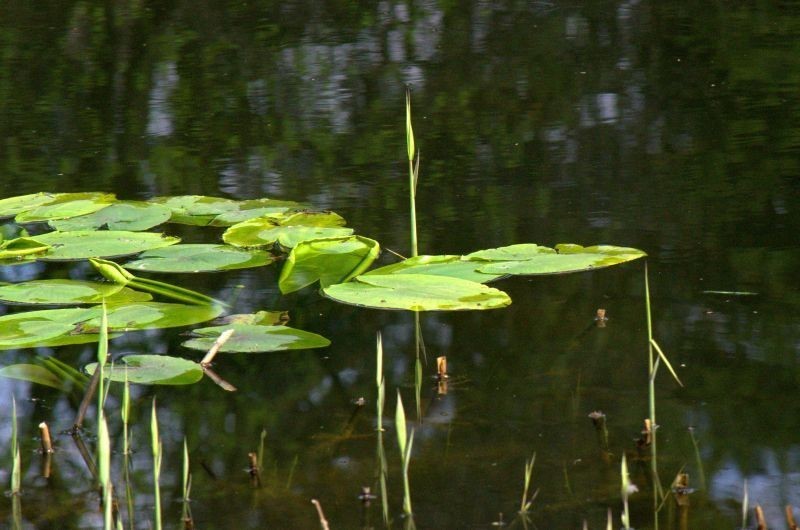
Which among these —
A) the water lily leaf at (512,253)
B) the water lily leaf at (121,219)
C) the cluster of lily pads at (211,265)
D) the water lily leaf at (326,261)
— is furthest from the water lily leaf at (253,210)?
the water lily leaf at (512,253)

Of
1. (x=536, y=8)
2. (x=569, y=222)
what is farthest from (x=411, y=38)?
(x=569, y=222)

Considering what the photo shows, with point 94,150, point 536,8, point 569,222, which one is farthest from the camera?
point 536,8

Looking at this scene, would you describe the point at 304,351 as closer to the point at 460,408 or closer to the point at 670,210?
the point at 460,408

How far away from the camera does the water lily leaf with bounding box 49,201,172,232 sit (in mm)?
2838

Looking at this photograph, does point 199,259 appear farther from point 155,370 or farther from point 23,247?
point 155,370

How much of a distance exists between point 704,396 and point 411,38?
10.6ft

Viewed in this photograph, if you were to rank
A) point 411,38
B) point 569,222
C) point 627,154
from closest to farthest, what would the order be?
point 569,222 < point 627,154 < point 411,38

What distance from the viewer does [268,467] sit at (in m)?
1.71

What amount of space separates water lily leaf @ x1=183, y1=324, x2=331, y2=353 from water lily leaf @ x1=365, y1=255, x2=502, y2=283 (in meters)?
0.30

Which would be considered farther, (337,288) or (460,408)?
(337,288)

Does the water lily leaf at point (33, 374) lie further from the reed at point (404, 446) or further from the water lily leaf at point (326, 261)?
the reed at point (404, 446)

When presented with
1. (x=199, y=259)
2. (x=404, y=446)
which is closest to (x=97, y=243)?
(x=199, y=259)

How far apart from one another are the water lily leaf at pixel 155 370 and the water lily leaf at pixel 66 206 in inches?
38.3

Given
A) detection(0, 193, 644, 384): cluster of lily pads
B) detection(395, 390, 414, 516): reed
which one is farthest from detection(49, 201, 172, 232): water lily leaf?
detection(395, 390, 414, 516): reed
